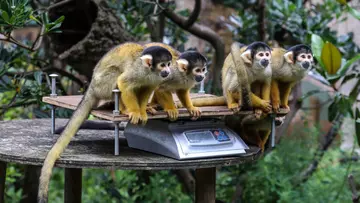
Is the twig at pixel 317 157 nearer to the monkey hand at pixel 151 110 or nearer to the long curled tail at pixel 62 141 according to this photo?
the monkey hand at pixel 151 110

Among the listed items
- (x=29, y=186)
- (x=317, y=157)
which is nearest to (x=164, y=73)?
→ (x=29, y=186)

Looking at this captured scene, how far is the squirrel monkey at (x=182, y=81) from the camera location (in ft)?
10.1

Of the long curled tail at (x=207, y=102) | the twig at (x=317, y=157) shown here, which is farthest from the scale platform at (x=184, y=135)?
the twig at (x=317, y=157)

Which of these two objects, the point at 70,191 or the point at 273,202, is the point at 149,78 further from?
the point at 273,202

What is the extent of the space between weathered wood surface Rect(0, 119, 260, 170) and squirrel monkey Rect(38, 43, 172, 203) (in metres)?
0.10

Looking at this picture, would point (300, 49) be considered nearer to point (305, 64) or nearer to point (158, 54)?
point (305, 64)

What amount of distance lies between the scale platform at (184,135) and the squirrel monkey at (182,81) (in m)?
0.05

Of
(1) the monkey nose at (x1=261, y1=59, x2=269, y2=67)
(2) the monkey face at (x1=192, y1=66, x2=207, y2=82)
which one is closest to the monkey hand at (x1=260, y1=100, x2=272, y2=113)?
(1) the monkey nose at (x1=261, y1=59, x2=269, y2=67)

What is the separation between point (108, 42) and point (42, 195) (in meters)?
2.04

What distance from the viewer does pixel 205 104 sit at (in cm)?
341

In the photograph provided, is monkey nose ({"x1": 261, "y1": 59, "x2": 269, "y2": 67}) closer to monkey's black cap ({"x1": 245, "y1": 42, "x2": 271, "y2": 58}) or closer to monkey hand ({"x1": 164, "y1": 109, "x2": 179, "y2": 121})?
monkey's black cap ({"x1": 245, "y1": 42, "x2": 271, "y2": 58})

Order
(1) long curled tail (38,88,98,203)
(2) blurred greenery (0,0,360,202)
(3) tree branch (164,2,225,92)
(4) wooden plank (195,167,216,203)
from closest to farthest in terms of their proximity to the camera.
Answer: (1) long curled tail (38,88,98,203)
(4) wooden plank (195,167,216,203)
(2) blurred greenery (0,0,360,202)
(3) tree branch (164,2,225,92)

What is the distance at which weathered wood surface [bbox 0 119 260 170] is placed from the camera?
278 cm

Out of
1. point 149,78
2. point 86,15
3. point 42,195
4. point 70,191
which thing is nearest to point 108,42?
point 86,15
